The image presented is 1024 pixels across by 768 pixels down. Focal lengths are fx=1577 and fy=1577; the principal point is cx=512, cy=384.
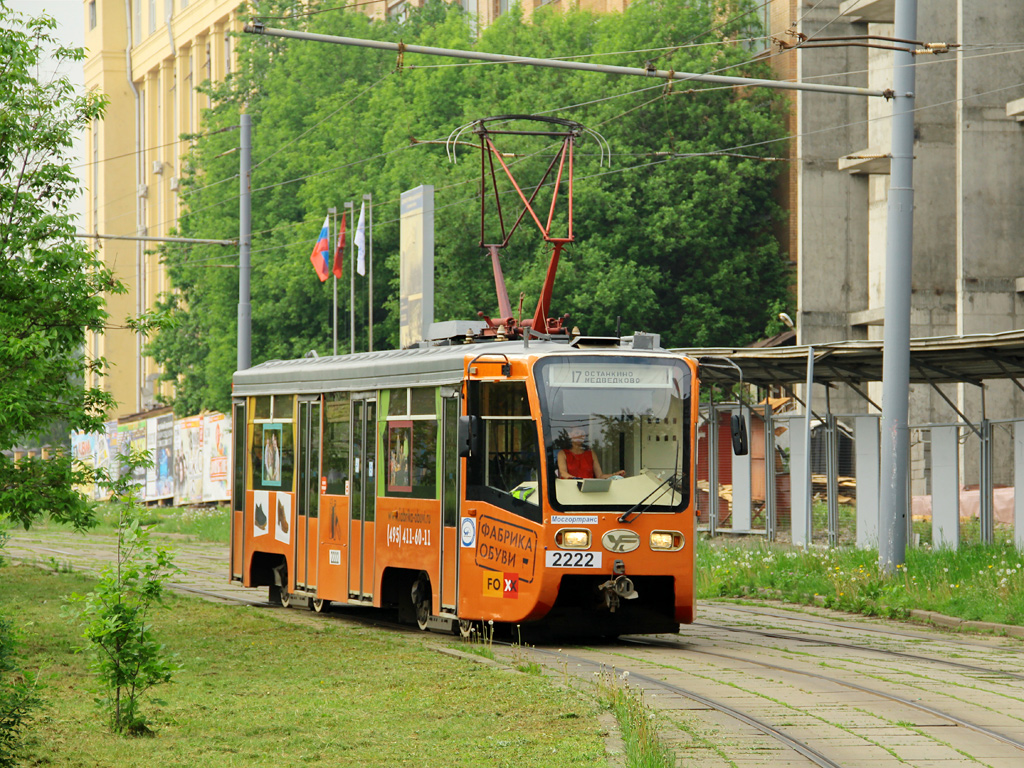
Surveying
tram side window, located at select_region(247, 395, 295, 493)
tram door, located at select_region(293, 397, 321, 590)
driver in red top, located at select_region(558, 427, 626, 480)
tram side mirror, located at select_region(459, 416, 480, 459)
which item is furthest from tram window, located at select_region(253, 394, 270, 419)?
driver in red top, located at select_region(558, 427, 626, 480)

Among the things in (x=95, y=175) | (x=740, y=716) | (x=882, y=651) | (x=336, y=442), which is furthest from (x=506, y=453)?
(x=95, y=175)

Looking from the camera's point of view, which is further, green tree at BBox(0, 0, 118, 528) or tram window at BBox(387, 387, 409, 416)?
tram window at BBox(387, 387, 409, 416)

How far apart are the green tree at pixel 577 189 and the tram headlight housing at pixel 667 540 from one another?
28.4 m

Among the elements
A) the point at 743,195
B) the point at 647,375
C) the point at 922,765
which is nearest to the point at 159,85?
the point at 743,195

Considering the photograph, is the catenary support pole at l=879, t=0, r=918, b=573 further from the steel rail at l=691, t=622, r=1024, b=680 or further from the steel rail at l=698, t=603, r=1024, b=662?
the steel rail at l=691, t=622, r=1024, b=680

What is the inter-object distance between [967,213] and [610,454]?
20.2 meters

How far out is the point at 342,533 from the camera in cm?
1722

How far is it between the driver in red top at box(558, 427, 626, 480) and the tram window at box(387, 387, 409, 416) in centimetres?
245

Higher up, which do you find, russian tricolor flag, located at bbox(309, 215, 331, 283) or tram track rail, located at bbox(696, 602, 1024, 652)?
russian tricolor flag, located at bbox(309, 215, 331, 283)

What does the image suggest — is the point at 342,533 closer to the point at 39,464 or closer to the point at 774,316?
the point at 39,464

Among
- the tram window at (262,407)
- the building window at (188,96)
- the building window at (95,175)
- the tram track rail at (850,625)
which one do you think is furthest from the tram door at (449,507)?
the building window at (95,175)

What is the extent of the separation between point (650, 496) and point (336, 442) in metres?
4.51

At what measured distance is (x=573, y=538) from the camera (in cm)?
1398

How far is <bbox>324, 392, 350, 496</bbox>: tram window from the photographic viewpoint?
1720 cm
